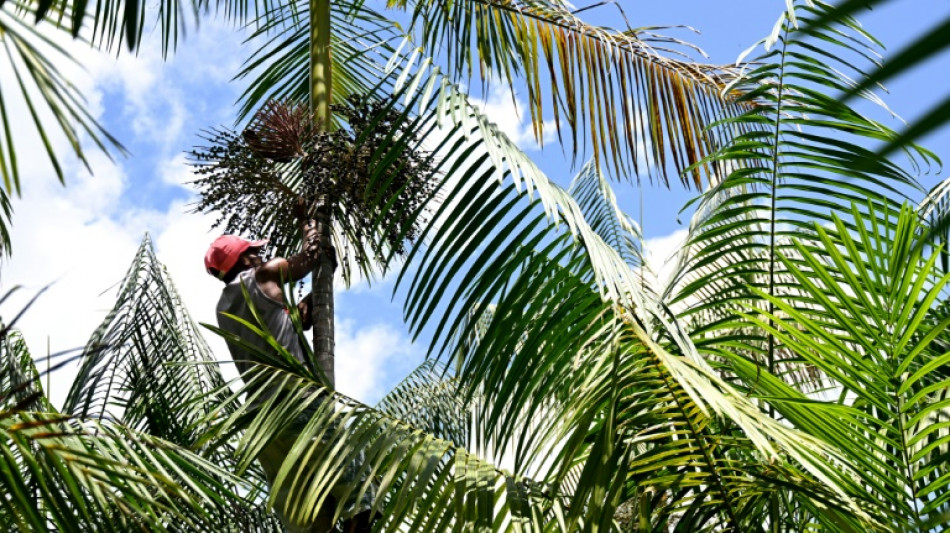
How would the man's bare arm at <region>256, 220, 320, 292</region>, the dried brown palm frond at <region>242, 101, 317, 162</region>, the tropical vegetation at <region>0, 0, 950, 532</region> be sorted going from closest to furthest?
the tropical vegetation at <region>0, 0, 950, 532</region>, the man's bare arm at <region>256, 220, 320, 292</region>, the dried brown palm frond at <region>242, 101, 317, 162</region>

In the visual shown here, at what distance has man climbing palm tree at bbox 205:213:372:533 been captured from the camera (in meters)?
3.64

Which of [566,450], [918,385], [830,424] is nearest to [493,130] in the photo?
[566,450]

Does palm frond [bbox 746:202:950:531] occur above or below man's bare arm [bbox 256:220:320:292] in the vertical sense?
below

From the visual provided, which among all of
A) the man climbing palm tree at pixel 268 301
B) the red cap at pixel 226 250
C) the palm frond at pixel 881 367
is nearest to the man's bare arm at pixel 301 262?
the man climbing palm tree at pixel 268 301

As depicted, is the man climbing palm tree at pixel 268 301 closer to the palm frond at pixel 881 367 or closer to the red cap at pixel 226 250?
the red cap at pixel 226 250

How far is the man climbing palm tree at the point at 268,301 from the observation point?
3639mm

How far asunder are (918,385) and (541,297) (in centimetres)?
114

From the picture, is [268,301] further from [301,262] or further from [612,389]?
[612,389]

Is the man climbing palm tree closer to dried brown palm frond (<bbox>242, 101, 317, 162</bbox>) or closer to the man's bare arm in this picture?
the man's bare arm

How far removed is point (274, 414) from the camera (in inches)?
124

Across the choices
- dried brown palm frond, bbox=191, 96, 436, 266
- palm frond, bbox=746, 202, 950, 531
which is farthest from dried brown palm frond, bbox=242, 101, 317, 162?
palm frond, bbox=746, 202, 950, 531

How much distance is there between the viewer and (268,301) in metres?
3.89

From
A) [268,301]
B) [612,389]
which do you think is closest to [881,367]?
[612,389]

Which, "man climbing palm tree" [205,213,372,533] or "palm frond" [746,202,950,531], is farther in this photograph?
"man climbing palm tree" [205,213,372,533]
